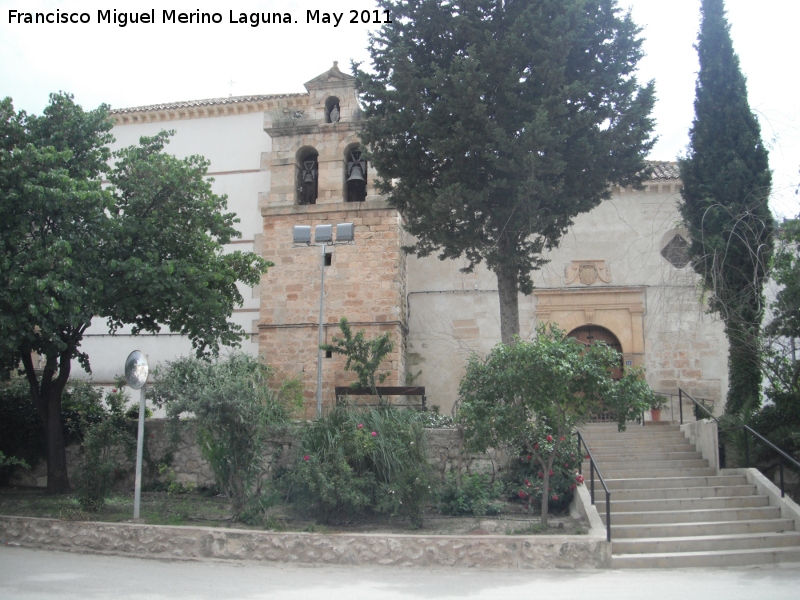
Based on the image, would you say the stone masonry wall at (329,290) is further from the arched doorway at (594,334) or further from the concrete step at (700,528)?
Answer: the concrete step at (700,528)

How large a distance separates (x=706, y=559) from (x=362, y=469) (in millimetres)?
4149

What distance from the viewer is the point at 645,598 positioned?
6.32 m

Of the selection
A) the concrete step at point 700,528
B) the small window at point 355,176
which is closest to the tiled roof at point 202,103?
the small window at point 355,176

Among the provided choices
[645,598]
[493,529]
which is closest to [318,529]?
[493,529]

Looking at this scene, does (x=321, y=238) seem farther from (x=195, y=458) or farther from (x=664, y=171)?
(x=664, y=171)

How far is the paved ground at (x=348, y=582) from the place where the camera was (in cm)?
650

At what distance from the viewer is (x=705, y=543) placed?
804 cm

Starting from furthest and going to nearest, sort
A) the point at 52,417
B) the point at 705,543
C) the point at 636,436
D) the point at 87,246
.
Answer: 1. the point at 636,436
2. the point at 52,417
3. the point at 87,246
4. the point at 705,543

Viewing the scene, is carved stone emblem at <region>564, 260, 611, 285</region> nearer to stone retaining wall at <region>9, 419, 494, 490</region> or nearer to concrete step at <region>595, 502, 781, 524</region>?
stone retaining wall at <region>9, 419, 494, 490</region>

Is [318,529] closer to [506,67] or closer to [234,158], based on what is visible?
[506,67]

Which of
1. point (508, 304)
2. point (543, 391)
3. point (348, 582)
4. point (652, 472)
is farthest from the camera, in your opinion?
point (508, 304)

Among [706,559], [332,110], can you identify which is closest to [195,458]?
[706,559]

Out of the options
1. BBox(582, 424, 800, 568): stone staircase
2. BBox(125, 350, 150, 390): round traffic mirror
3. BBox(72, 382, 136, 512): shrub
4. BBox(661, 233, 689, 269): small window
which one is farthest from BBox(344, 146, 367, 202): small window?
BBox(582, 424, 800, 568): stone staircase

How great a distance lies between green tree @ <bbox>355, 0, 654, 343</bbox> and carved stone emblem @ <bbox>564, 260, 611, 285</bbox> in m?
5.05
